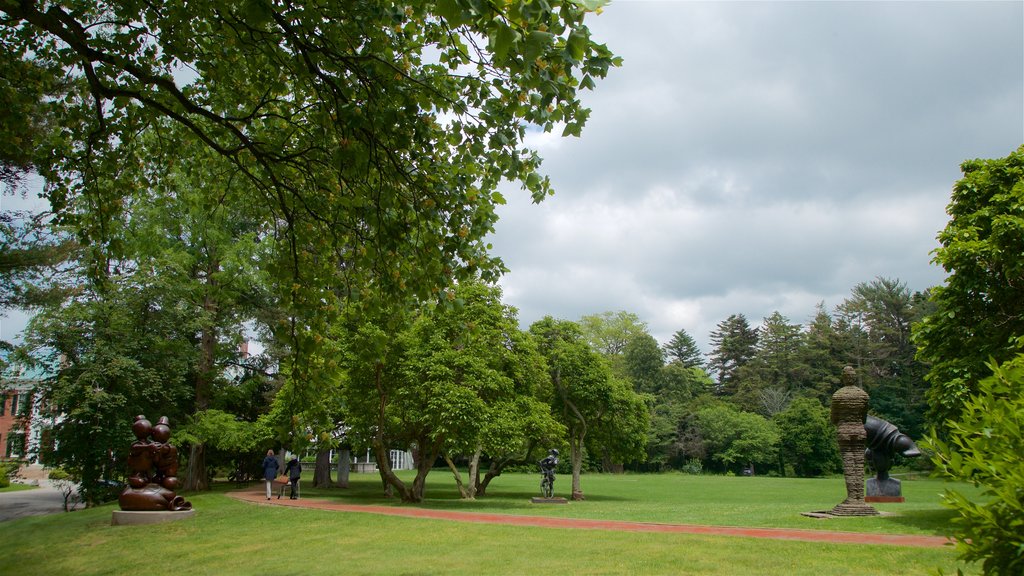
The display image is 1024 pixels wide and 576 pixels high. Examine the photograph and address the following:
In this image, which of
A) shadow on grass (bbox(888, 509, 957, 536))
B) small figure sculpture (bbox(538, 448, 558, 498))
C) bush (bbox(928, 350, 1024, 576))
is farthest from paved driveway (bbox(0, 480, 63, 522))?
bush (bbox(928, 350, 1024, 576))

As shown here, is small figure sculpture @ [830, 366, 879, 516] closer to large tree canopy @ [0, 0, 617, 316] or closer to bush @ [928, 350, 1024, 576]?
large tree canopy @ [0, 0, 617, 316]

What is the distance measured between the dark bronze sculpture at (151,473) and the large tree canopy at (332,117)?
28.6 ft

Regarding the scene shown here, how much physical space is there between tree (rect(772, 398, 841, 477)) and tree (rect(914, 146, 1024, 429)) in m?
38.7

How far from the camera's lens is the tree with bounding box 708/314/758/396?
260ft

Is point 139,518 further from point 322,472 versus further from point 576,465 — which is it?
point 322,472

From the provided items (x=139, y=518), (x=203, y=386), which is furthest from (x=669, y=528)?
(x=203, y=386)

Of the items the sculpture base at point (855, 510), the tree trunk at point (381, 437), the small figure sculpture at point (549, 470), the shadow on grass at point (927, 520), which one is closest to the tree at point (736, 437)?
the small figure sculpture at point (549, 470)

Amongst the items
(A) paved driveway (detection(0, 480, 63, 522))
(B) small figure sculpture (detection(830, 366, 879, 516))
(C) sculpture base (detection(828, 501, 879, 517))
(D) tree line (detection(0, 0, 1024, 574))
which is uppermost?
(D) tree line (detection(0, 0, 1024, 574))

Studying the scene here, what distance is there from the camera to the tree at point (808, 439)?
162 feet

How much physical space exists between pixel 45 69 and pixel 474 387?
1292 centimetres

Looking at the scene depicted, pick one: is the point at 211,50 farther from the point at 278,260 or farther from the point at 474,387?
the point at 474,387

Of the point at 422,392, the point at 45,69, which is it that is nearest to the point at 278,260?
the point at 45,69

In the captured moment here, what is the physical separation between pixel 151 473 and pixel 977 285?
19.0 metres

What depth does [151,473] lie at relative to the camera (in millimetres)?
16047
